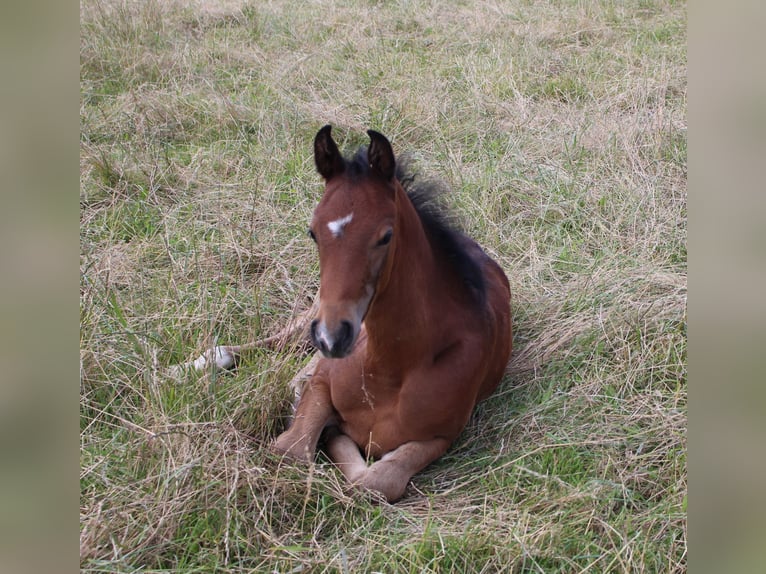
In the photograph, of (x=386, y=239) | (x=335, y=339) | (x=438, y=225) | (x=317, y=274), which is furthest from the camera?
(x=317, y=274)

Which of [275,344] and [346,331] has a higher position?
[346,331]

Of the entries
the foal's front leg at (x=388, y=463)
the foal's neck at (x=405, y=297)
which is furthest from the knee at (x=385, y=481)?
the foal's neck at (x=405, y=297)

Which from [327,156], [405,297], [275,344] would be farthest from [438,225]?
[275,344]

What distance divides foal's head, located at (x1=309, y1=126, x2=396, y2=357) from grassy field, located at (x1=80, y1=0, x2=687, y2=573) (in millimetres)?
708

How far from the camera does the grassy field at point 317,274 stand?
8.55ft

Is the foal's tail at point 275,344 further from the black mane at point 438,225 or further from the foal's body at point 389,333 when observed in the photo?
the black mane at point 438,225

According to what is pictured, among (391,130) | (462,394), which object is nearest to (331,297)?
(462,394)

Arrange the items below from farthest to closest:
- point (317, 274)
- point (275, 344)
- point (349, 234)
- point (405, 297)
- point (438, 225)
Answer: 1. point (317, 274)
2. point (275, 344)
3. point (438, 225)
4. point (405, 297)
5. point (349, 234)

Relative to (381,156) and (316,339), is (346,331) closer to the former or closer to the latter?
(316,339)

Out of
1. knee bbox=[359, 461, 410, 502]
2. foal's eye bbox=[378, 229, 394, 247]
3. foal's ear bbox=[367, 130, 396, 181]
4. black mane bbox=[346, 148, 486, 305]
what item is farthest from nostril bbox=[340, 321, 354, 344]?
black mane bbox=[346, 148, 486, 305]

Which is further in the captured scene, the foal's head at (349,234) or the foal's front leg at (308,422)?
the foal's front leg at (308,422)

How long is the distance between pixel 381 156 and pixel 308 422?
1.22m

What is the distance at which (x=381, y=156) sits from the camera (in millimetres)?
2713
